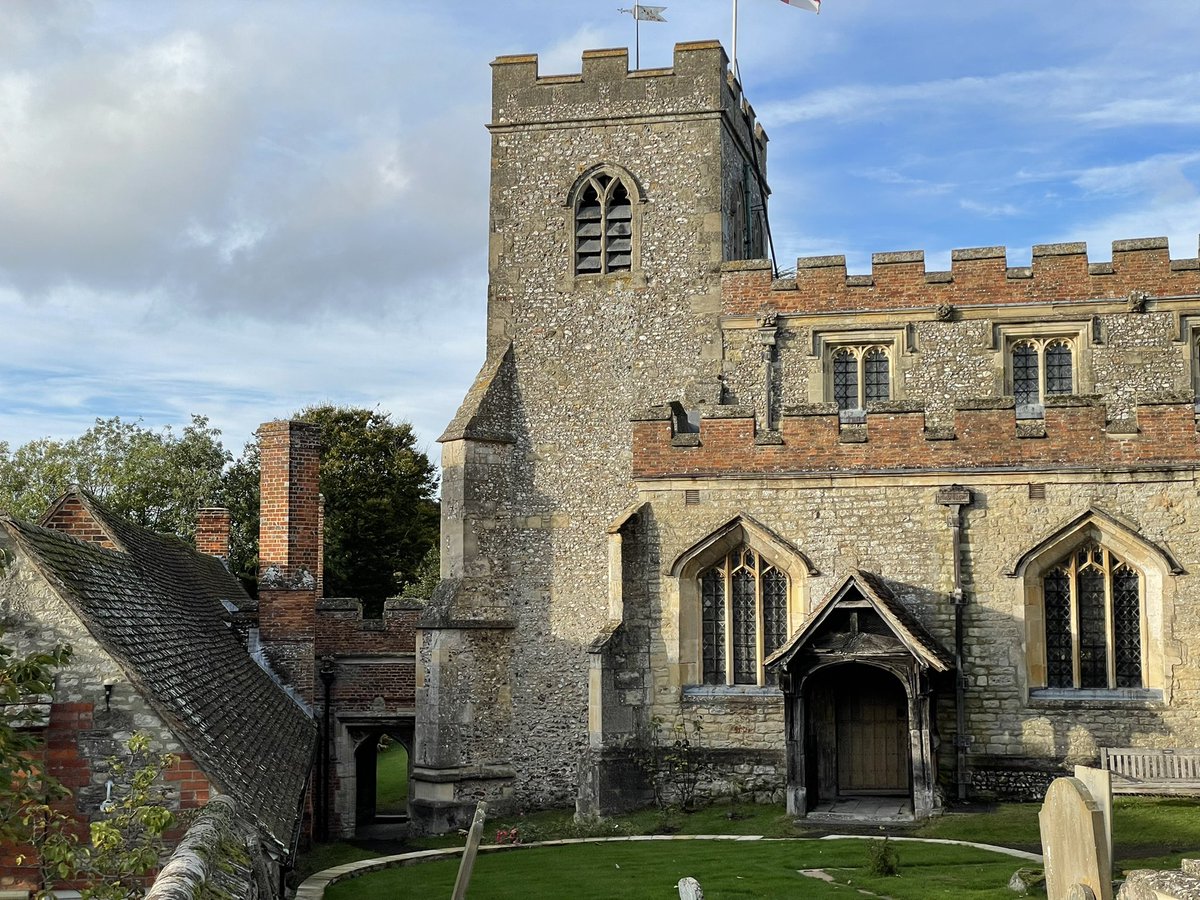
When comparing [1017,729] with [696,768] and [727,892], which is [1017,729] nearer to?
[696,768]

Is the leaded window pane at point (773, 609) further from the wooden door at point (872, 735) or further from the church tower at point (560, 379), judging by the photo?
the church tower at point (560, 379)

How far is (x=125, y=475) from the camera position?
1703 inches

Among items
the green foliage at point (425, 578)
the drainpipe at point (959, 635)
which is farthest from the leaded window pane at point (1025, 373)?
the green foliage at point (425, 578)

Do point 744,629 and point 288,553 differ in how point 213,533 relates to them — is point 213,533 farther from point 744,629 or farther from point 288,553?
point 744,629

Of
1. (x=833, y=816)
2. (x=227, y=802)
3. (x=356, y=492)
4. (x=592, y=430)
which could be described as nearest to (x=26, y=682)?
(x=227, y=802)

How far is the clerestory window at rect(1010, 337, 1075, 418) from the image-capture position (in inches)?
948

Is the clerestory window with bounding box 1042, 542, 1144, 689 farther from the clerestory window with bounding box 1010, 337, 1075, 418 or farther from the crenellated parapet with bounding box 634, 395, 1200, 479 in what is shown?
the clerestory window with bounding box 1010, 337, 1075, 418

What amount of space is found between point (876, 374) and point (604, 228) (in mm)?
5488

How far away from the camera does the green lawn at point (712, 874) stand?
14359mm

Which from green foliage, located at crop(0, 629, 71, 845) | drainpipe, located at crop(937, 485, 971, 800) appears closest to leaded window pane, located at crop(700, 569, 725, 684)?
drainpipe, located at crop(937, 485, 971, 800)

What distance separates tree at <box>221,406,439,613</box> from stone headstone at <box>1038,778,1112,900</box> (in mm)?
35834

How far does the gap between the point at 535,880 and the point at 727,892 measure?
8.27 feet

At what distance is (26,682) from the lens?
31.0 ft

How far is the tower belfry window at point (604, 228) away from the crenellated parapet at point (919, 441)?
14.1 ft
